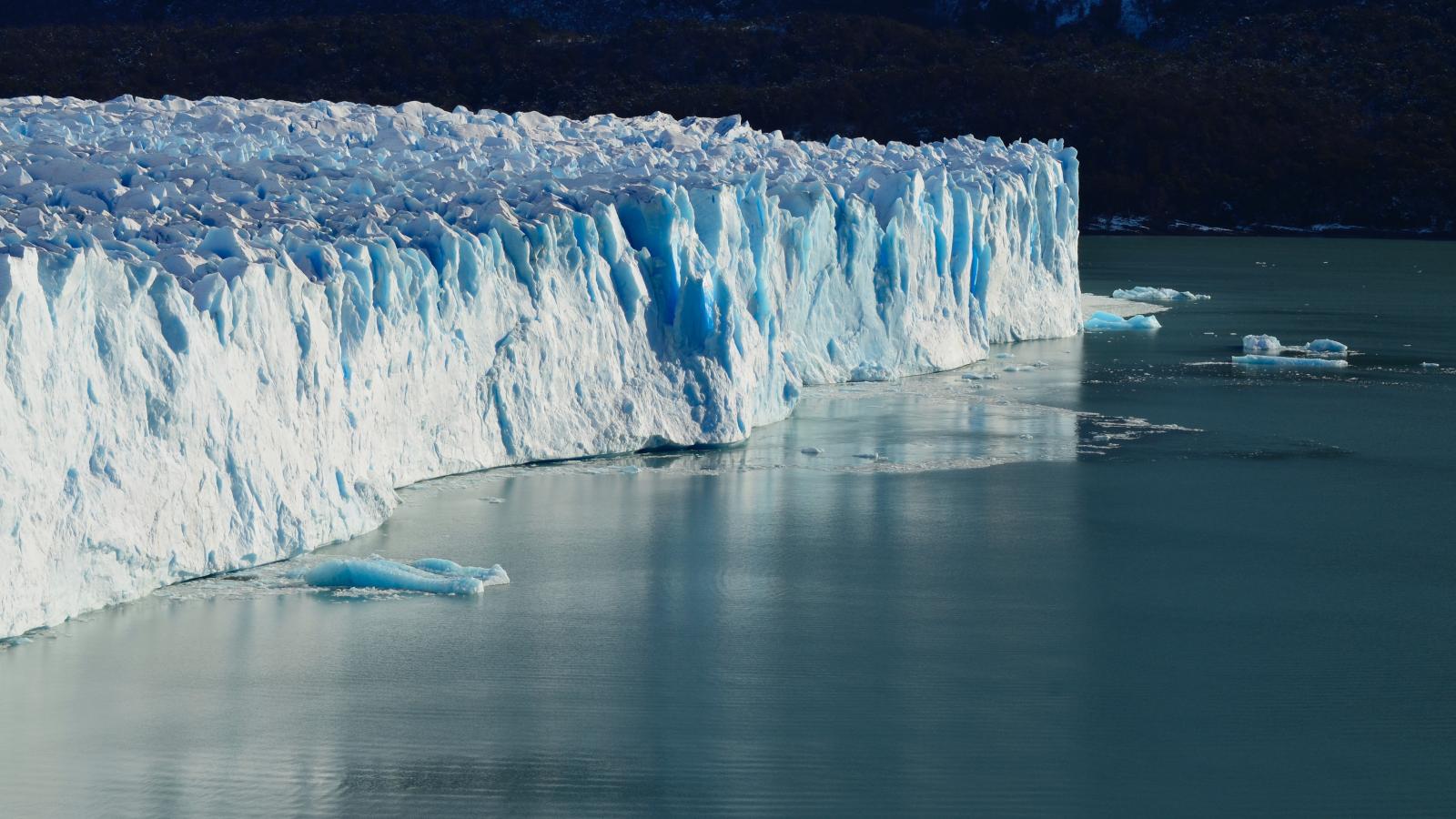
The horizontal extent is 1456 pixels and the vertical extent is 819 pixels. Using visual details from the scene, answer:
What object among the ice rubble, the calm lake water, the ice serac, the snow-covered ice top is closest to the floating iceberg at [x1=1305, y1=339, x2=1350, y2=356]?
the ice rubble

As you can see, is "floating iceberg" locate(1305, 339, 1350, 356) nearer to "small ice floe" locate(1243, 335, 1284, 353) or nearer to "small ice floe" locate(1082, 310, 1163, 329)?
"small ice floe" locate(1243, 335, 1284, 353)

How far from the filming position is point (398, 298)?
848cm

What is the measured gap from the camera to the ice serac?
6.43 metres

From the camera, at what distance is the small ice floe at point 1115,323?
17953mm

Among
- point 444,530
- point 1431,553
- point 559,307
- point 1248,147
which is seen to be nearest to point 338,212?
point 559,307

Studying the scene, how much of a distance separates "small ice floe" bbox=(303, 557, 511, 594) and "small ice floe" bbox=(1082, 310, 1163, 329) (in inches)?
451

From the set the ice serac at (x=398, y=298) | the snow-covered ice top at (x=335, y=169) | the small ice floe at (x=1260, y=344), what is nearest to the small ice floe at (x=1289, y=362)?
the small ice floe at (x=1260, y=344)

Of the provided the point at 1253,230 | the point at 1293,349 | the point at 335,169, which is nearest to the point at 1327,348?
the point at 1293,349

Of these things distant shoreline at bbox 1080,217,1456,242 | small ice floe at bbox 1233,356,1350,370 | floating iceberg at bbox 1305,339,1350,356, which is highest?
distant shoreline at bbox 1080,217,1456,242

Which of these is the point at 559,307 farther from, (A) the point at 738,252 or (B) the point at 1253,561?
(B) the point at 1253,561

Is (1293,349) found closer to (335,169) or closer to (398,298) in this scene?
(335,169)

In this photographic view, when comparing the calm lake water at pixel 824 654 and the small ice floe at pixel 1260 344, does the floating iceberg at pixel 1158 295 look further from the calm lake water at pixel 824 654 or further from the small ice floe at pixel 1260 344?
the calm lake water at pixel 824 654

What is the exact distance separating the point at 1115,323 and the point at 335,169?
8874 millimetres

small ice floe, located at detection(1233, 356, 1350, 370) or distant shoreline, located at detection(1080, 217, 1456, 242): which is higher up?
distant shoreline, located at detection(1080, 217, 1456, 242)
